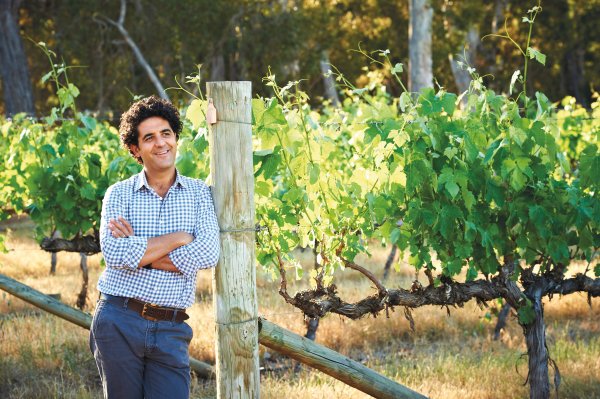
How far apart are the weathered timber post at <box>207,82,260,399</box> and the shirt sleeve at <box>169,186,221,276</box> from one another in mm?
39

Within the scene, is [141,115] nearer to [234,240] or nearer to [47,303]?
[234,240]

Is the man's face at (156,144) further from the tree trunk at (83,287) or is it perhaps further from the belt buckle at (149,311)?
the tree trunk at (83,287)

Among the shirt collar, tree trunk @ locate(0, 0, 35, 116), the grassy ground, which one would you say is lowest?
the grassy ground

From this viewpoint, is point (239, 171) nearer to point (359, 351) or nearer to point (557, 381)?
point (557, 381)

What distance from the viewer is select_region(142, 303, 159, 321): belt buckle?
127 inches

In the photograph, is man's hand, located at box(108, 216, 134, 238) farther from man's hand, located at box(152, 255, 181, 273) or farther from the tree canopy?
the tree canopy

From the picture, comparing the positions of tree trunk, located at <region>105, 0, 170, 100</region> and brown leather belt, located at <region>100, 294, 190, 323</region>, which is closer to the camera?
brown leather belt, located at <region>100, 294, 190, 323</region>

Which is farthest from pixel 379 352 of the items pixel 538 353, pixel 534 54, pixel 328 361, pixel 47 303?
pixel 534 54

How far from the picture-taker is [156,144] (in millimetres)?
3334

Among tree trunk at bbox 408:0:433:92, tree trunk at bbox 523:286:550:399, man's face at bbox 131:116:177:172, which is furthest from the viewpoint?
tree trunk at bbox 408:0:433:92

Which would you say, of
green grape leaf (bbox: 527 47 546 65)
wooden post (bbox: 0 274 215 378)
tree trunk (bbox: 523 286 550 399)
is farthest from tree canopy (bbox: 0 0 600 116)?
green grape leaf (bbox: 527 47 546 65)

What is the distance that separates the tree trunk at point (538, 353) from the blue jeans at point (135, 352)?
208cm

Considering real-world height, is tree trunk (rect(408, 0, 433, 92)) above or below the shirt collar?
above

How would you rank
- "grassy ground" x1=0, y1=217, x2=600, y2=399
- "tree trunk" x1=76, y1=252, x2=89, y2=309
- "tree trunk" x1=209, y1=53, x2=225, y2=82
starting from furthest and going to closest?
1. "tree trunk" x1=209, y1=53, x2=225, y2=82
2. "tree trunk" x1=76, y1=252, x2=89, y2=309
3. "grassy ground" x1=0, y1=217, x2=600, y2=399
